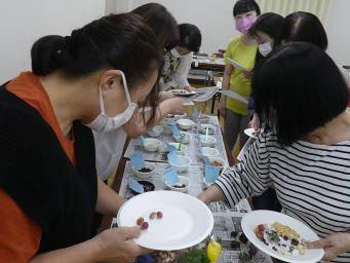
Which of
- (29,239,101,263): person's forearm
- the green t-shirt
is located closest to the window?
the green t-shirt

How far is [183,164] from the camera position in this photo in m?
1.75

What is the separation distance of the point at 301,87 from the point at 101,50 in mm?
Result: 555

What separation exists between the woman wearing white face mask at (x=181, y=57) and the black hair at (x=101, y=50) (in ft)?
3.54

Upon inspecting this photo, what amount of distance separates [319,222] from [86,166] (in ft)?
2.60

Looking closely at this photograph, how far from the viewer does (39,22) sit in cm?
199

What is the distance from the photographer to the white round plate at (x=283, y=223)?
98cm

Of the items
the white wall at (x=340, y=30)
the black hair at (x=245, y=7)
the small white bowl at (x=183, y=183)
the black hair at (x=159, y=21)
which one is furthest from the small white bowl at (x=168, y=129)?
the white wall at (x=340, y=30)

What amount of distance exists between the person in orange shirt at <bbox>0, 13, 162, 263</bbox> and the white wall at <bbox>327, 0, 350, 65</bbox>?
632 cm

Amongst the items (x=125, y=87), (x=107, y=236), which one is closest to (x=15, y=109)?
(x=125, y=87)

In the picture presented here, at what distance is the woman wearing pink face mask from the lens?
2.94 metres

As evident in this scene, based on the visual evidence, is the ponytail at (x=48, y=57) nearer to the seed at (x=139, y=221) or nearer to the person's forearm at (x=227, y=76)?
the seed at (x=139, y=221)

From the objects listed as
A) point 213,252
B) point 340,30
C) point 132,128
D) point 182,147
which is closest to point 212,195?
point 213,252

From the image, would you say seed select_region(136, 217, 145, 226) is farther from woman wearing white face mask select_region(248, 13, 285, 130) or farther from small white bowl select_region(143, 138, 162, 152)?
woman wearing white face mask select_region(248, 13, 285, 130)

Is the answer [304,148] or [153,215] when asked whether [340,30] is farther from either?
[153,215]
